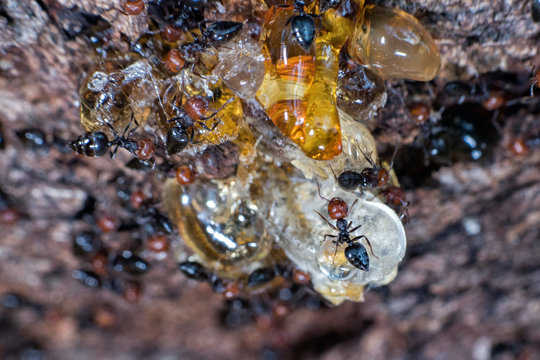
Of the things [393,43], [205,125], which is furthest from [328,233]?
[393,43]

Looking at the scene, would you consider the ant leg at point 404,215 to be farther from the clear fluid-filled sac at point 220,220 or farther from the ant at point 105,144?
the ant at point 105,144

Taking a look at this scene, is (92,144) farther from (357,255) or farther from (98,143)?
(357,255)

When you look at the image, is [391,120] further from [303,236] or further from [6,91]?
[6,91]

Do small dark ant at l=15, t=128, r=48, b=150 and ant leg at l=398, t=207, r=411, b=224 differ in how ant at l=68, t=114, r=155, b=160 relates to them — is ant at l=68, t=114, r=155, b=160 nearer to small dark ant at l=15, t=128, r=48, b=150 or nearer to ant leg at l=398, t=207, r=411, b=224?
small dark ant at l=15, t=128, r=48, b=150

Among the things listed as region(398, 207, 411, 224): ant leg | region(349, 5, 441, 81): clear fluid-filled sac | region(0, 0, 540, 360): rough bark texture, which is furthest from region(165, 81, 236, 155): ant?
region(398, 207, 411, 224): ant leg

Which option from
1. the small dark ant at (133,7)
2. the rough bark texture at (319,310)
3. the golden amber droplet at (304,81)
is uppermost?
the small dark ant at (133,7)

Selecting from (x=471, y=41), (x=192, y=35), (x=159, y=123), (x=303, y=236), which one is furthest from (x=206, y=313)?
(x=471, y=41)

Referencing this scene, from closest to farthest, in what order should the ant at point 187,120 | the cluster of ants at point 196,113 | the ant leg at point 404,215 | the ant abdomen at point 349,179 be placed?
the cluster of ants at point 196,113 → the ant at point 187,120 → the ant abdomen at point 349,179 → the ant leg at point 404,215

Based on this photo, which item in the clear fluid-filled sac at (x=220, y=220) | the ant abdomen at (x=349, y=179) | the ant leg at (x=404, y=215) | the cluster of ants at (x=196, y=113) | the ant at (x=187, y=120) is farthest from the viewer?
the ant leg at (x=404, y=215)

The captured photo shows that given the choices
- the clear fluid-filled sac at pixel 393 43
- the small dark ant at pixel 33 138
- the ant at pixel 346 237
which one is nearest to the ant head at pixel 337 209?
the ant at pixel 346 237
